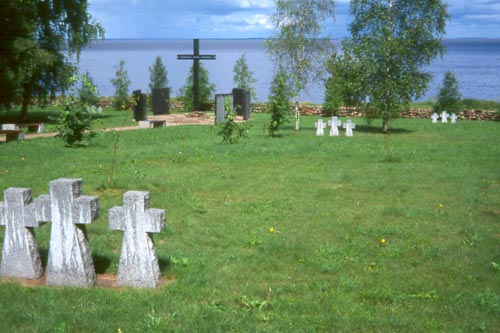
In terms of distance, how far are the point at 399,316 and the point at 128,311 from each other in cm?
244

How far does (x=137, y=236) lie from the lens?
611 cm

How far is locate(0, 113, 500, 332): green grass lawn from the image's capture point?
5512 mm

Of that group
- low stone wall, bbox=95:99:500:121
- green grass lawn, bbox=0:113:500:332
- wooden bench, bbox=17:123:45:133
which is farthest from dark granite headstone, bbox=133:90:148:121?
green grass lawn, bbox=0:113:500:332

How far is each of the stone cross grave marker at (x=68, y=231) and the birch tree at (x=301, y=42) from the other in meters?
21.4

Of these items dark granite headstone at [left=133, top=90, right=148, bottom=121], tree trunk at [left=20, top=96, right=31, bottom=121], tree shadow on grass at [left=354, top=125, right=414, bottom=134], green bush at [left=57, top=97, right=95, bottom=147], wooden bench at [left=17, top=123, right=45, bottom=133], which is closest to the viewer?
green bush at [left=57, top=97, right=95, bottom=147]

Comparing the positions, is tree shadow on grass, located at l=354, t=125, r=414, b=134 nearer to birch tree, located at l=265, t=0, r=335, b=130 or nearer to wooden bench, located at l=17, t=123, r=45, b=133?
birch tree, located at l=265, t=0, r=335, b=130

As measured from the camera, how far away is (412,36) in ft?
86.3

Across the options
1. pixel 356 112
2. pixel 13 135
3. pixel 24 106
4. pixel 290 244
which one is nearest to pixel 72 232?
pixel 290 244

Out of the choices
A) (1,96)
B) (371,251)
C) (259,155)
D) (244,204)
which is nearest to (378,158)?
(259,155)

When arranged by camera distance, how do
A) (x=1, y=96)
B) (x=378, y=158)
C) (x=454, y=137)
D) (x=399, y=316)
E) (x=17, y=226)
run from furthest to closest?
(x=1, y=96) → (x=454, y=137) → (x=378, y=158) → (x=17, y=226) → (x=399, y=316)

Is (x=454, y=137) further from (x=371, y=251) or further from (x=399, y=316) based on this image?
(x=399, y=316)

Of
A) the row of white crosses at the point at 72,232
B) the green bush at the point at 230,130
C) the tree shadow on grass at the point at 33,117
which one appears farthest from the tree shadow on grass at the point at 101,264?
the tree shadow on grass at the point at 33,117

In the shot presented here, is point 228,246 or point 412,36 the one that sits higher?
point 412,36

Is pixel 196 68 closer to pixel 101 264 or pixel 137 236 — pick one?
pixel 101 264
